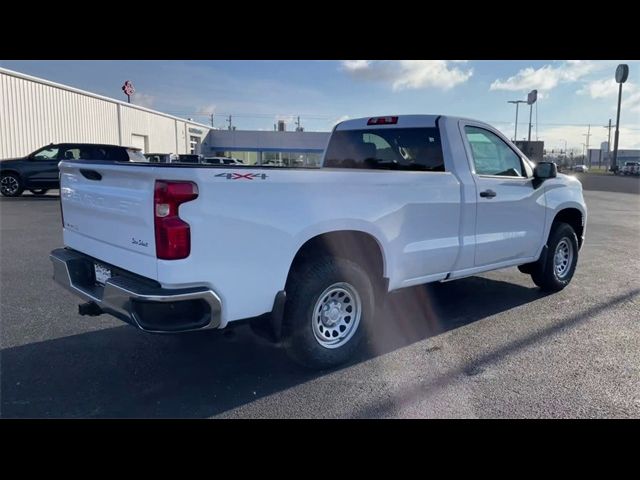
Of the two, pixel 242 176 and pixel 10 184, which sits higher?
pixel 242 176

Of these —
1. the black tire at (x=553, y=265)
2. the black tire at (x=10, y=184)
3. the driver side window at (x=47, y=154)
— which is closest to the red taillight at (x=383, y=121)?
the black tire at (x=553, y=265)

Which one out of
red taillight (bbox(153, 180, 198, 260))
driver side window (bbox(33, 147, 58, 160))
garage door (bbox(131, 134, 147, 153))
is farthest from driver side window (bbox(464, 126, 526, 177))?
garage door (bbox(131, 134, 147, 153))

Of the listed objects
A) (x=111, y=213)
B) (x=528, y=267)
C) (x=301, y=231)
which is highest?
(x=111, y=213)

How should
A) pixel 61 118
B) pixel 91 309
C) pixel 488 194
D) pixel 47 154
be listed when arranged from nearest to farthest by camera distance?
pixel 91 309
pixel 488 194
pixel 47 154
pixel 61 118

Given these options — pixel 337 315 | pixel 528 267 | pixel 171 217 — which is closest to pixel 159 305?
pixel 171 217

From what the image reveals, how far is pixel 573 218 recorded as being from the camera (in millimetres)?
6609

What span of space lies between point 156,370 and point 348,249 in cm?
185

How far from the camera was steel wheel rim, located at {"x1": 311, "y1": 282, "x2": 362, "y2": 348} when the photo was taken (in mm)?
3873

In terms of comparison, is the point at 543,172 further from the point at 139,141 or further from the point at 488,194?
the point at 139,141

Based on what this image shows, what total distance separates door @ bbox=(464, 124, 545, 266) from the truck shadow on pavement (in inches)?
33.6

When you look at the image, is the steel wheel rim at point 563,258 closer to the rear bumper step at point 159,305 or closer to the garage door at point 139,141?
the rear bumper step at point 159,305

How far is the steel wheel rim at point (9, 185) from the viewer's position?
663 inches

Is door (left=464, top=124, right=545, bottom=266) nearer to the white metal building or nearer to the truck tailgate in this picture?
the truck tailgate

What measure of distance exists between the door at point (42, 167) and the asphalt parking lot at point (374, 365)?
12540 millimetres
